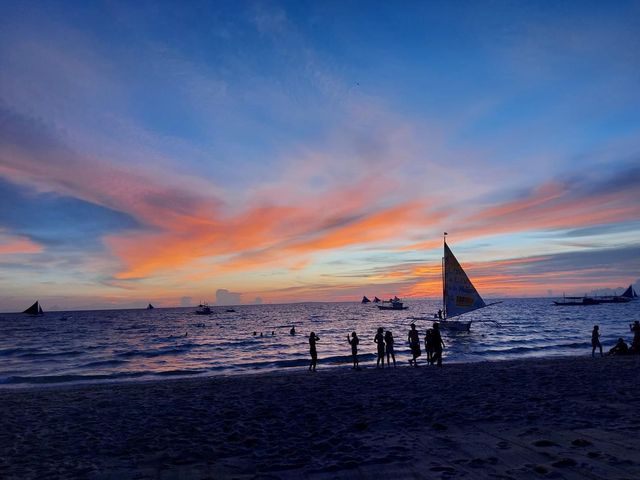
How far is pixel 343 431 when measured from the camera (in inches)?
407

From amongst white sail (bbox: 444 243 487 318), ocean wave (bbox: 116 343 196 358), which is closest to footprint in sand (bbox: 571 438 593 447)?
white sail (bbox: 444 243 487 318)

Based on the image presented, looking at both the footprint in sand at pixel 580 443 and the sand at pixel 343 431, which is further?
the footprint in sand at pixel 580 443

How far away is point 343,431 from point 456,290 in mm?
40812

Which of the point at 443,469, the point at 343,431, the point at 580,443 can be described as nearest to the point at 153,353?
the point at 343,431

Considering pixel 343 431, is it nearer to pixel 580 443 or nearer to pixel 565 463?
pixel 565 463

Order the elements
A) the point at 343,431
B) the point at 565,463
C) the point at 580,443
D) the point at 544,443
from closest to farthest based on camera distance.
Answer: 1. the point at 565,463
2. the point at 580,443
3. the point at 544,443
4. the point at 343,431

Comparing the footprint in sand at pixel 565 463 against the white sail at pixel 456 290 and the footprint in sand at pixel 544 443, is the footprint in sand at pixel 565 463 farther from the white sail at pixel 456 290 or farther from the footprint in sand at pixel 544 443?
the white sail at pixel 456 290

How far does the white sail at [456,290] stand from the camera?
47.6 meters

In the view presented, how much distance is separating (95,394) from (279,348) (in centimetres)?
2974

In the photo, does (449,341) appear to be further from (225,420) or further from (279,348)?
(225,420)

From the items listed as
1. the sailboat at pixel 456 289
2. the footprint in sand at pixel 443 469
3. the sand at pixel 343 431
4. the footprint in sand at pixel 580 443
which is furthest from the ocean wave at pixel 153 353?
the footprint in sand at pixel 580 443

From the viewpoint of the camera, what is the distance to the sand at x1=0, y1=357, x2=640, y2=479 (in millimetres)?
7676

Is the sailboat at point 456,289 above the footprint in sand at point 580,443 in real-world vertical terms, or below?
above

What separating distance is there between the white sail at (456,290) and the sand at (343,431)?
2967 cm
